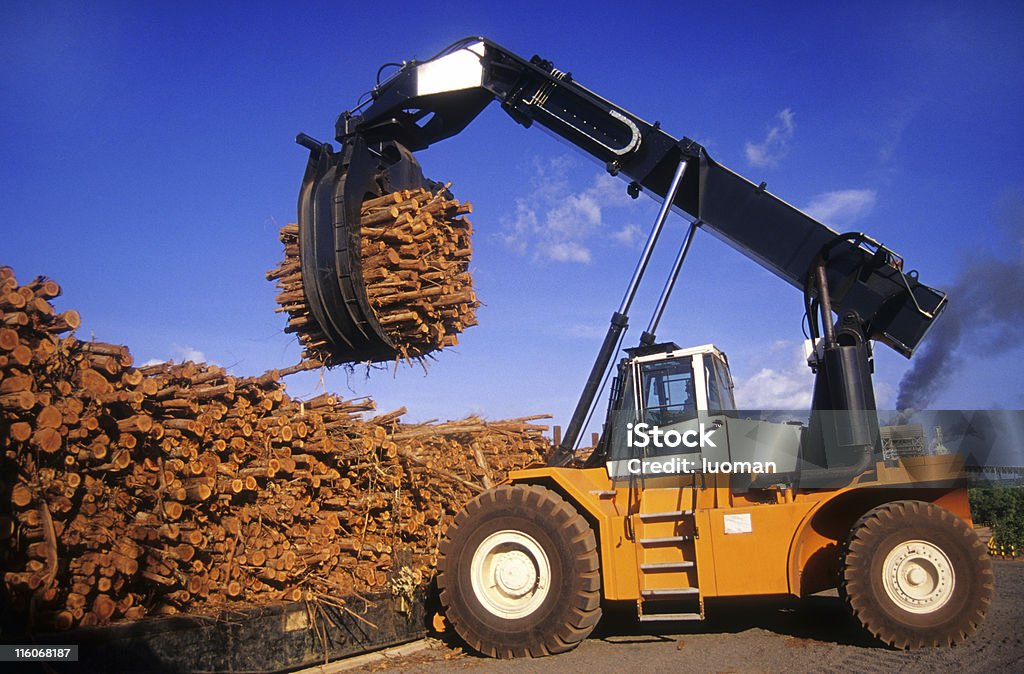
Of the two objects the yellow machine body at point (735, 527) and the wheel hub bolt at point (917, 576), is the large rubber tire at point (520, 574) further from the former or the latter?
the wheel hub bolt at point (917, 576)

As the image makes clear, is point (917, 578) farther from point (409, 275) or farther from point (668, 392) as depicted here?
point (409, 275)

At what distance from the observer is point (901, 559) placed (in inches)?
241

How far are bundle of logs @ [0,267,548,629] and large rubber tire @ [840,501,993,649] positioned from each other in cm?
404

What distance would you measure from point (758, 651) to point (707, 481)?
1457 millimetres

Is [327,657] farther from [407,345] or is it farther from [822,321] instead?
[822,321]

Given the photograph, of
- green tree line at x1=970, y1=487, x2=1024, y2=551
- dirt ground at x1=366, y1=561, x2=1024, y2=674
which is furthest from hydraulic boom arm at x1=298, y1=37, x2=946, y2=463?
green tree line at x1=970, y1=487, x2=1024, y2=551

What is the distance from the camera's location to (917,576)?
6117 millimetres

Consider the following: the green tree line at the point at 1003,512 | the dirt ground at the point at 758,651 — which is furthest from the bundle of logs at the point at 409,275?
the green tree line at the point at 1003,512

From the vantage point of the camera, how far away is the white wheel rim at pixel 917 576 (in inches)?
239

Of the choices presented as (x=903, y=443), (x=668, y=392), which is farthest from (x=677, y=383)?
(x=903, y=443)

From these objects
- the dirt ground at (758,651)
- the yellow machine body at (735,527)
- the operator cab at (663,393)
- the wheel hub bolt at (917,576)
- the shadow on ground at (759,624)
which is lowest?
the shadow on ground at (759,624)

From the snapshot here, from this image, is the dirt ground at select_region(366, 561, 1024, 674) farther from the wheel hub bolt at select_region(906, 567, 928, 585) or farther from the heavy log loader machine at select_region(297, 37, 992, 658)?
the wheel hub bolt at select_region(906, 567, 928, 585)

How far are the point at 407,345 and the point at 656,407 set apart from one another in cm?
252

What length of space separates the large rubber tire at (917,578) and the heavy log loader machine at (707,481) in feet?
0.04
